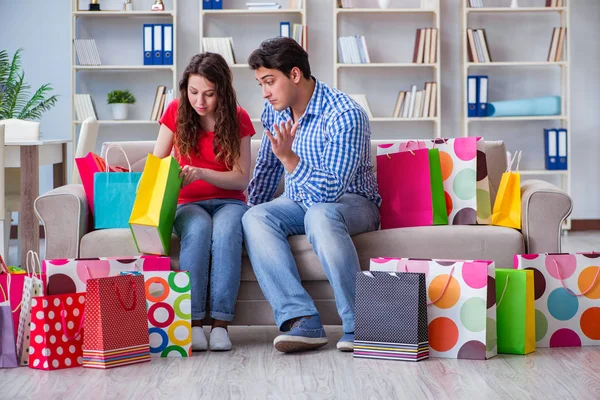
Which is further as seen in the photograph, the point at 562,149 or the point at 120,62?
the point at 120,62

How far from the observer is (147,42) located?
5836 mm

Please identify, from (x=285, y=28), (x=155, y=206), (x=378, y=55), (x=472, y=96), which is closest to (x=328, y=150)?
(x=155, y=206)

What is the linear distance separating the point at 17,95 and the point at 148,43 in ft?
3.40

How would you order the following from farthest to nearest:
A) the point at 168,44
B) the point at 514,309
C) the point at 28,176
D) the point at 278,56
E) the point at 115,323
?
1. the point at 168,44
2. the point at 28,176
3. the point at 278,56
4. the point at 514,309
5. the point at 115,323

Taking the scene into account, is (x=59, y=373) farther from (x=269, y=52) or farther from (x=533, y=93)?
(x=533, y=93)

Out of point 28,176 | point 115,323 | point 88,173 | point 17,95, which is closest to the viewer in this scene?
point 115,323

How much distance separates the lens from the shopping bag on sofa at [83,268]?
2420 mm

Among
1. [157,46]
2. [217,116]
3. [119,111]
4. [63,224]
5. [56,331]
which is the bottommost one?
[56,331]

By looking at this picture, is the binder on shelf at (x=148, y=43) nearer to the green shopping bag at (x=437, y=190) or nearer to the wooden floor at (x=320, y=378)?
the green shopping bag at (x=437, y=190)

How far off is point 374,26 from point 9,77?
104 inches

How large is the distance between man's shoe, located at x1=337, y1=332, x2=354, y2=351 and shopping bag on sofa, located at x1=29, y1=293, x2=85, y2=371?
758mm

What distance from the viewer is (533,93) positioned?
6.18 metres

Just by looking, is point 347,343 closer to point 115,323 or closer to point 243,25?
point 115,323

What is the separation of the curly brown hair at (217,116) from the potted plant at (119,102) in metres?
3.17
